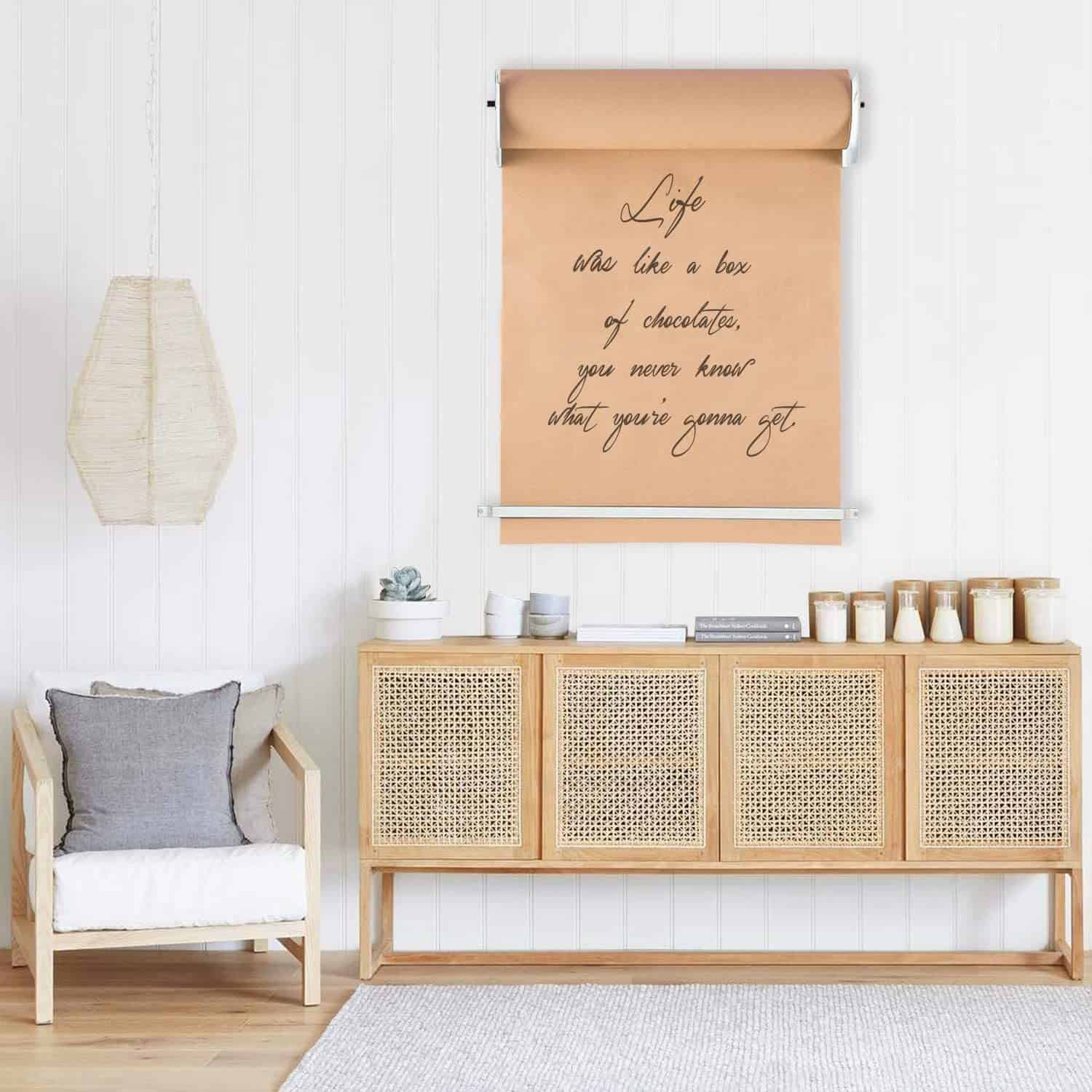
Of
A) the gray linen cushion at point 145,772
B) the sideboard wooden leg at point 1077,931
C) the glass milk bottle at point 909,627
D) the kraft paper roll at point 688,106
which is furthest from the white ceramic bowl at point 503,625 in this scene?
the sideboard wooden leg at point 1077,931

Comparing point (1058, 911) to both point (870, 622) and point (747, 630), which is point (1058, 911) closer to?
point (870, 622)

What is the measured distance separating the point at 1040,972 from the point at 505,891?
4.48ft

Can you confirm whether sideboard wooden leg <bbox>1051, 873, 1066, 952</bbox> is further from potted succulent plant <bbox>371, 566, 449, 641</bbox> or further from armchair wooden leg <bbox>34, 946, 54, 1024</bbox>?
armchair wooden leg <bbox>34, 946, 54, 1024</bbox>

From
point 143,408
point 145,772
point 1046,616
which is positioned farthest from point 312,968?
point 1046,616

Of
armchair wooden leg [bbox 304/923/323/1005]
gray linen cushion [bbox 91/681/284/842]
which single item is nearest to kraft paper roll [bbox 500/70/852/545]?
gray linen cushion [bbox 91/681/284/842]

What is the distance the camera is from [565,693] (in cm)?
325

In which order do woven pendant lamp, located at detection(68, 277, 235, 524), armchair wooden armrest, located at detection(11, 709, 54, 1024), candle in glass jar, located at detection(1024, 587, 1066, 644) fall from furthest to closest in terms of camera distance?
candle in glass jar, located at detection(1024, 587, 1066, 644) < woven pendant lamp, located at detection(68, 277, 235, 524) < armchair wooden armrest, located at detection(11, 709, 54, 1024)

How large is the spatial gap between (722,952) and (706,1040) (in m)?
0.66

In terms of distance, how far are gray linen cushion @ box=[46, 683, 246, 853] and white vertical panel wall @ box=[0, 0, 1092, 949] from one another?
1.42ft

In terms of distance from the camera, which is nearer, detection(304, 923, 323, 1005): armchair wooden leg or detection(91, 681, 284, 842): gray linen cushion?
detection(304, 923, 323, 1005): armchair wooden leg

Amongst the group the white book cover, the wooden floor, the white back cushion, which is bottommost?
the wooden floor

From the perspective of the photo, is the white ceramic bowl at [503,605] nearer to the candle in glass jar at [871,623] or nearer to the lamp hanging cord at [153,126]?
the candle in glass jar at [871,623]

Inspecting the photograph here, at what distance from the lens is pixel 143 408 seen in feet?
10.5

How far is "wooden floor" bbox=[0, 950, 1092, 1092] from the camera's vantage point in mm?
2701
